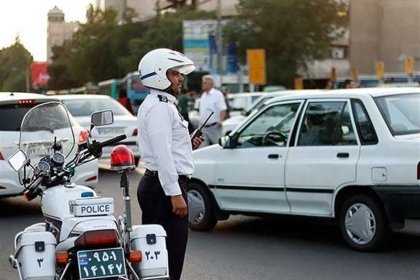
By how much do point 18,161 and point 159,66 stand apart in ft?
3.55

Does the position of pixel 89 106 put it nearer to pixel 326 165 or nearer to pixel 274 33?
pixel 326 165

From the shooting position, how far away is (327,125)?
8469 mm

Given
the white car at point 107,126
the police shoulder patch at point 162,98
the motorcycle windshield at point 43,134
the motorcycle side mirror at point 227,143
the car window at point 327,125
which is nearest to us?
the police shoulder patch at point 162,98

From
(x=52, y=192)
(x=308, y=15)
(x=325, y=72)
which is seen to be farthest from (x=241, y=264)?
(x=325, y=72)

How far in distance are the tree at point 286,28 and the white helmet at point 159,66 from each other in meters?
46.6

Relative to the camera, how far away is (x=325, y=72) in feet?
244

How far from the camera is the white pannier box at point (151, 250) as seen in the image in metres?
4.86

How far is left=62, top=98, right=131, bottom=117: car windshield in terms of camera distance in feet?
55.2

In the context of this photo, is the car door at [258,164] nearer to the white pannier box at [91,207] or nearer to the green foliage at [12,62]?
the green foliage at [12,62]

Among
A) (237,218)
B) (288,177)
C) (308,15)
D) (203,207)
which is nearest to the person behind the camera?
(288,177)

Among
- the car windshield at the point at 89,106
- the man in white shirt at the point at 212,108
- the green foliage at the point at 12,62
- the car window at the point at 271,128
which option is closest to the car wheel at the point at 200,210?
the car window at the point at 271,128

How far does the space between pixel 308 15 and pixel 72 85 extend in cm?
3383

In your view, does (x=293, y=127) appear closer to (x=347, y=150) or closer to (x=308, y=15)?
(x=347, y=150)

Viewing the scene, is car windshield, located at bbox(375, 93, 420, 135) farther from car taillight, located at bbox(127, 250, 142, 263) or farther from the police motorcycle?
car taillight, located at bbox(127, 250, 142, 263)
